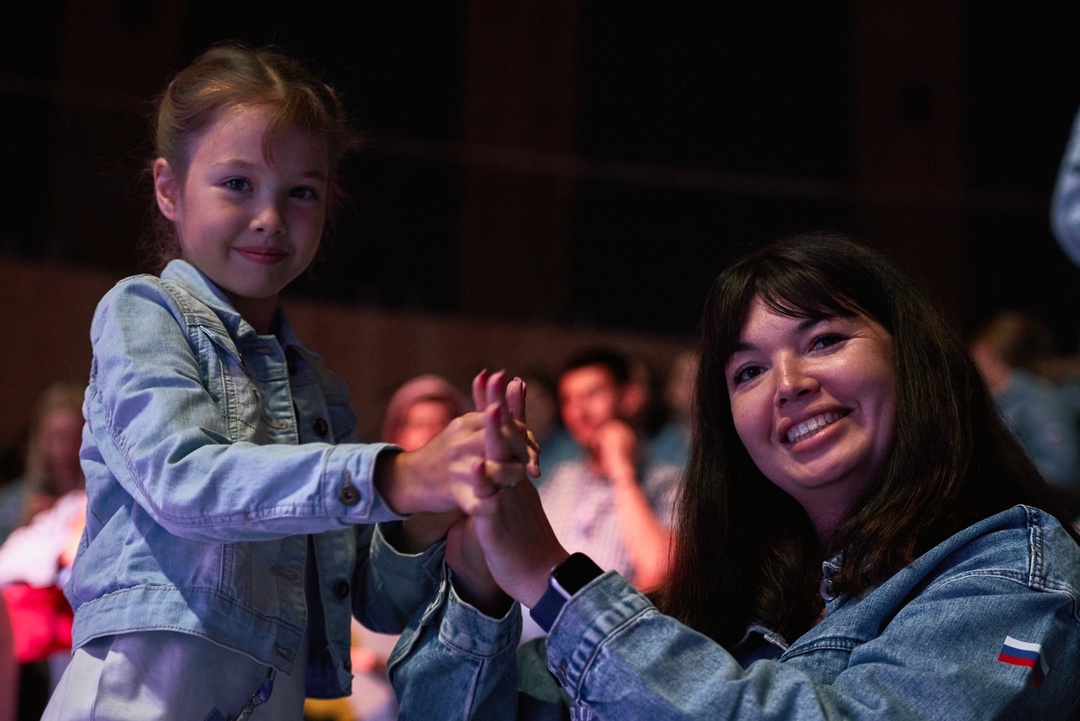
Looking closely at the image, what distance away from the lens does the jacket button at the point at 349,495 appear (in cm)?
110

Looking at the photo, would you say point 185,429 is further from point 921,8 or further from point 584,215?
point 921,8

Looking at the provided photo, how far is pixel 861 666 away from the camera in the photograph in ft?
3.71

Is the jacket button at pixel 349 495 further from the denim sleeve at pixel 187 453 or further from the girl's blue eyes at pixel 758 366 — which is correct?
the girl's blue eyes at pixel 758 366

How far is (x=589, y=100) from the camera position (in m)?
6.98

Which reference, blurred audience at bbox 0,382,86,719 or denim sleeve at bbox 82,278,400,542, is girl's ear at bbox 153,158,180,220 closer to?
denim sleeve at bbox 82,278,400,542

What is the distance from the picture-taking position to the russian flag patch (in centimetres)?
110

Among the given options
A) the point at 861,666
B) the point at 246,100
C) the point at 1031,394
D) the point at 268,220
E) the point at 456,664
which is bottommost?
the point at 1031,394

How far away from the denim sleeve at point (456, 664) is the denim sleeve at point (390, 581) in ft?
0.12

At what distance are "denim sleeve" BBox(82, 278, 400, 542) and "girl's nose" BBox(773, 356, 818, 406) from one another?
1.68 ft

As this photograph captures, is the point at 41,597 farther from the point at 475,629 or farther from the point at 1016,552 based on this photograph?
the point at 1016,552

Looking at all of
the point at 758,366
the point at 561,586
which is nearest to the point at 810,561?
the point at 758,366

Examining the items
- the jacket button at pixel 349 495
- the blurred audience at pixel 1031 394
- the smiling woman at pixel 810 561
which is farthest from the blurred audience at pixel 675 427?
the jacket button at pixel 349 495

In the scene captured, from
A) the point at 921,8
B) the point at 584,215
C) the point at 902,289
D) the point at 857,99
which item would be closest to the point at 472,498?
the point at 902,289

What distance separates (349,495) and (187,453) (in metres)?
0.18
